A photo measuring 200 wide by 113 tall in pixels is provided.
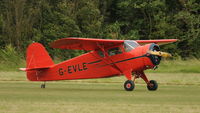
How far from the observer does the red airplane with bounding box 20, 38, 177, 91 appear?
1838cm

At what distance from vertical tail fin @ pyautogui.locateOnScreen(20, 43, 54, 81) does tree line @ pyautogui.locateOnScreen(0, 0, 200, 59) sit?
20.6 meters

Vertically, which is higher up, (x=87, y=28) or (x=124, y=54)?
(x=124, y=54)

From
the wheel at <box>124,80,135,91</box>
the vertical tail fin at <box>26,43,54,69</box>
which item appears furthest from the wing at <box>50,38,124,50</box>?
the vertical tail fin at <box>26,43,54,69</box>

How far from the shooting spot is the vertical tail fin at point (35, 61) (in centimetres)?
2102

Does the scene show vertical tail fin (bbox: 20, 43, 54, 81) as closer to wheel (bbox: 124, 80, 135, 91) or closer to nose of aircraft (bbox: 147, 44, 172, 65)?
wheel (bbox: 124, 80, 135, 91)

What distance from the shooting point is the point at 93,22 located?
150ft

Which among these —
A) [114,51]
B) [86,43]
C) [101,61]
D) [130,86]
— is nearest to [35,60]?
[86,43]

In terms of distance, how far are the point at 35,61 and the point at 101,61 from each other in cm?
285

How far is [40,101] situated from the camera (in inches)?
543

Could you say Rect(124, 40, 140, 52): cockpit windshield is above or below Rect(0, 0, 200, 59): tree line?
above

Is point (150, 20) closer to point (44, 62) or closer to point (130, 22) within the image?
point (130, 22)

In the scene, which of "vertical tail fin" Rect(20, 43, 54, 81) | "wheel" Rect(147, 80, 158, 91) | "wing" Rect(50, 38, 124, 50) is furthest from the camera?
"vertical tail fin" Rect(20, 43, 54, 81)

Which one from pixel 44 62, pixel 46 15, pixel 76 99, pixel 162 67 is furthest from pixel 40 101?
pixel 46 15

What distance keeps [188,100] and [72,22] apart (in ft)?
101
